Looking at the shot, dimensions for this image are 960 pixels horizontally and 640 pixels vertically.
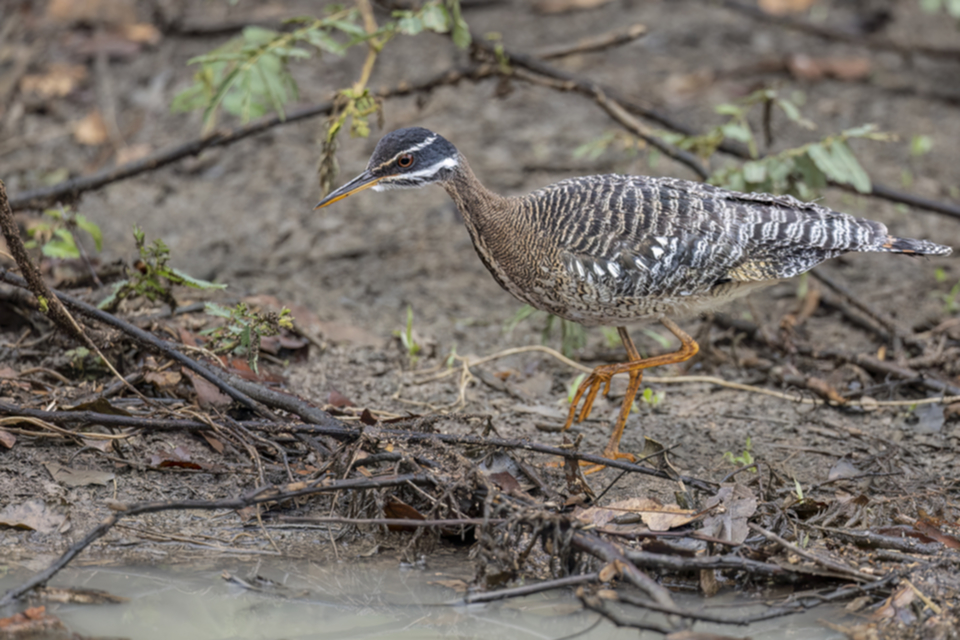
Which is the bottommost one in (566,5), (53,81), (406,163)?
(406,163)

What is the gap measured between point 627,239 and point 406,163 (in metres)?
1.18

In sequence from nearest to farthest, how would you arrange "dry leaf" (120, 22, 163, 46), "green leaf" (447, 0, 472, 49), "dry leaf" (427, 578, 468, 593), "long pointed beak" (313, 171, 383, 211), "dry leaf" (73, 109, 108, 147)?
"dry leaf" (427, 578, 468, 593), "long pointed beak" (313, 171, 383, 211), "green leaf" (447, 0, 472, 49), "dry leaf" (73, 109, 108, 147), "dry leaf" (120, 22, 163, 46)

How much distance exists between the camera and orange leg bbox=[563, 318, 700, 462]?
4805 millimetres

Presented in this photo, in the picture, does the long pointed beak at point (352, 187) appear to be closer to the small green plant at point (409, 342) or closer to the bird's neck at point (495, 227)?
the bird's neck at point (495, 227)

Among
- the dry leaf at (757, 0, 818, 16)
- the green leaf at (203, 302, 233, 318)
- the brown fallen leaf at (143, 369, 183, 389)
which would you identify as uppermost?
the dry leaf at (757, 0, 818, 16)

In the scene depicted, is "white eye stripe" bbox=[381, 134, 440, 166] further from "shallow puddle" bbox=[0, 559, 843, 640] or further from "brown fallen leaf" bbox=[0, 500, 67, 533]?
"brown fallen leaf" bbox=[0, 500, 67, 533]

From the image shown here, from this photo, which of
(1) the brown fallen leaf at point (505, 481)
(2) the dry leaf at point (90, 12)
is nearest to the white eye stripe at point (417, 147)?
(1) the brown fallen leaf at point (505, 481)

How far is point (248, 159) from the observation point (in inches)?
323

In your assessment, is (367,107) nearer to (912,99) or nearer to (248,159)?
(248,159)

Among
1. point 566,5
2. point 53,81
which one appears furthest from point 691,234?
point 53,81

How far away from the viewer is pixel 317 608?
3545 millimetres

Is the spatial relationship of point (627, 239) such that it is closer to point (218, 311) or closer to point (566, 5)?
point (218, 311)

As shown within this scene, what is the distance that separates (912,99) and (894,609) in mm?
6875

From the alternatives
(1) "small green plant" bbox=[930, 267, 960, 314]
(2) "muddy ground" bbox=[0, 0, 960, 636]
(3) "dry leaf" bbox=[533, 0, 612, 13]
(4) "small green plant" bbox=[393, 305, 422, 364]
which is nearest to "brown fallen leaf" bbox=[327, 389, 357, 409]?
(2) "muddy ground" bbox=[0, 0, 960, 636]
